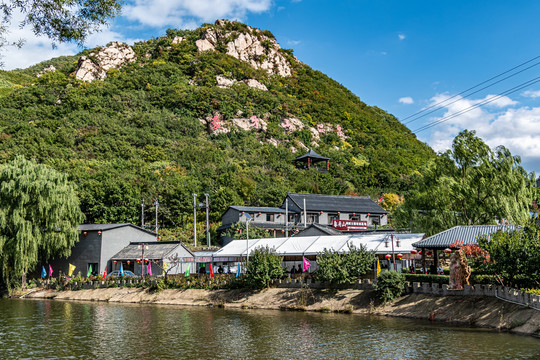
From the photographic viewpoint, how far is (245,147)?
102312 millimetres

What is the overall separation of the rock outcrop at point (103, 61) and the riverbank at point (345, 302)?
9274 centimetres

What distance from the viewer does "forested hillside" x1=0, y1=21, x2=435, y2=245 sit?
74.8m

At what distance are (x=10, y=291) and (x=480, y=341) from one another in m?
43.1

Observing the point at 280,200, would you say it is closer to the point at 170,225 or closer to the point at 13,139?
the point at 170,225

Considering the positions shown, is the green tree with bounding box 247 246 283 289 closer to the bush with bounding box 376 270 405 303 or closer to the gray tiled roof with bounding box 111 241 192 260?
the bush with bounding box 376 270 405 303

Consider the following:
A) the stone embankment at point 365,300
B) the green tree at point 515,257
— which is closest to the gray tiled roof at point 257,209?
the stone embankment at point 365,300

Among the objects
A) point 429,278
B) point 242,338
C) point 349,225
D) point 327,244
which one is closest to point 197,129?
point 349,225

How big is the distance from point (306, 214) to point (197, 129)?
148 ft

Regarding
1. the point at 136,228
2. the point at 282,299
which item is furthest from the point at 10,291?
the point at 282,299

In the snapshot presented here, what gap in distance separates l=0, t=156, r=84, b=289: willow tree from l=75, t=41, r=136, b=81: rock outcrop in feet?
281

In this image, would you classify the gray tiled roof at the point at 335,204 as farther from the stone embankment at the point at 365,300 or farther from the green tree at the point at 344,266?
the green tree at the point at 344,266

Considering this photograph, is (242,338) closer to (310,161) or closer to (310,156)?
(310,156)

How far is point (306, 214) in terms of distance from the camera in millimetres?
71438

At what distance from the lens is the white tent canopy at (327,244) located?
127 feet
